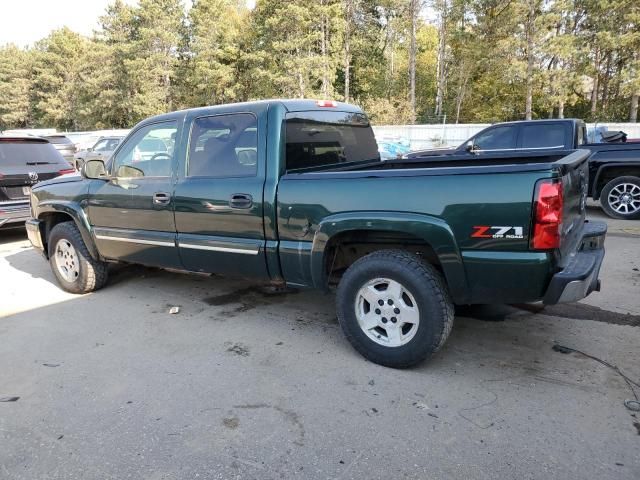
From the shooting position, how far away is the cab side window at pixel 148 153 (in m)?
4.52

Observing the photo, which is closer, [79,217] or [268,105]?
[268,105]

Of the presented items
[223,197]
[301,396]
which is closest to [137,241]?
[223,197]

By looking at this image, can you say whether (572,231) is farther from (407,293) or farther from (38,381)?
(38,381)

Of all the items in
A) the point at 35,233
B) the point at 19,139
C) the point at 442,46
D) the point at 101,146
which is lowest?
the point at 35,233

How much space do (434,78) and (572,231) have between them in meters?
41.3

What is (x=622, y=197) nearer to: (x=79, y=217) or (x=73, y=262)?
(x=79, y=217)

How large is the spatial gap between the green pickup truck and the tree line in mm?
25901

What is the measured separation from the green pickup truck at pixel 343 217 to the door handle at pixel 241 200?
16 mm

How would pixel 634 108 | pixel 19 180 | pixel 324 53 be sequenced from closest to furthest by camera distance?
1. pixel 19 180
2. pixel 634 108
3. pixel 324 53

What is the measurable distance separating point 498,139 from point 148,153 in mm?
6622

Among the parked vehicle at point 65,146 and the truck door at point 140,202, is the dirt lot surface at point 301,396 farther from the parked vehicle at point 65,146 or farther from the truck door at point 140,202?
the parked vehicle at point 65,146

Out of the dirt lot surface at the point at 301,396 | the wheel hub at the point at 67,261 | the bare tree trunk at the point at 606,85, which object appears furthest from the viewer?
the bare tree trunk at the point at 606,85

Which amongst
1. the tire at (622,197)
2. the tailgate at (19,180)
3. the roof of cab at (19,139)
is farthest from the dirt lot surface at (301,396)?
the tire at (622,197)

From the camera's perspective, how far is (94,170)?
16.4 ft
